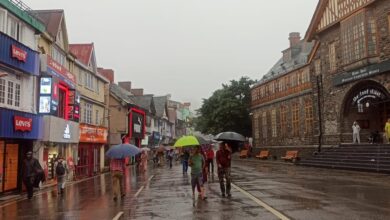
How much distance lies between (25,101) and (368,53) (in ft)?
70.3

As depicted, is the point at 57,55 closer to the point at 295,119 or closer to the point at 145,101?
the point at 295,119

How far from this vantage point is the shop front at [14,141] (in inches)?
720

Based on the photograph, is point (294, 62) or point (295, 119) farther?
point (294, 62)

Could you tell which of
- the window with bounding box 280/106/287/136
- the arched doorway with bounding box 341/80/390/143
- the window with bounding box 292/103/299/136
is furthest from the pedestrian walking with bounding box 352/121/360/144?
the window with bounding box 280/106/287/136

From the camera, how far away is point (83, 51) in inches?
1454

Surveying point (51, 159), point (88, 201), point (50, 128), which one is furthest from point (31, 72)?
point (88, 201)

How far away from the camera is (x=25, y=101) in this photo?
68.6ft

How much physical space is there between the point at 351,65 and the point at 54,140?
2048 cm

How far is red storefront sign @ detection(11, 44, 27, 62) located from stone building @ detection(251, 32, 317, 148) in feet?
83.2

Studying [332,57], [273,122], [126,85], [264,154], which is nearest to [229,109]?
[273,122]

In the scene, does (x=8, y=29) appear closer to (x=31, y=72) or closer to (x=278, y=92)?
(x=31, y=72)

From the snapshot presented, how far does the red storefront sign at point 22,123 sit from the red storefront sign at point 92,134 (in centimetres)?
1195

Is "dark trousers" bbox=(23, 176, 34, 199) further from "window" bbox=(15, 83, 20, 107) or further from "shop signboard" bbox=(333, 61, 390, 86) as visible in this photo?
"shop signboard" bbox=(333, 61, 390, 86)

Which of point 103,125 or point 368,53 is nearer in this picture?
point 368,53
